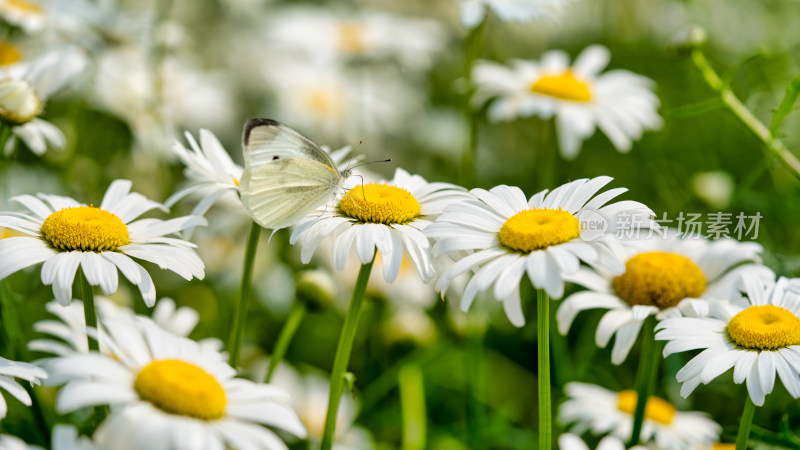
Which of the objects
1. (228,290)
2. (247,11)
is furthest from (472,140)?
(247,11)

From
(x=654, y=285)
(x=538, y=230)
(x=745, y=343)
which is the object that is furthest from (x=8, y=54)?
(x=745, y=343)

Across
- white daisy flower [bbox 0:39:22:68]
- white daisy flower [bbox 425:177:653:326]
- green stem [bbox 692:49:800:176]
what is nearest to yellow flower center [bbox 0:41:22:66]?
white daisy flower [bbox 0:39:22:68]

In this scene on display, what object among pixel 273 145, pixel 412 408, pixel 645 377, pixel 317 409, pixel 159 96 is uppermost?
pixel 159 96

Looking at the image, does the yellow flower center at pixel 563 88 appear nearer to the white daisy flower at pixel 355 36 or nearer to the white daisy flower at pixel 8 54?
the white daisy flower at pixel 355 36

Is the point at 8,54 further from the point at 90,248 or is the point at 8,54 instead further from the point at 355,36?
the point at 90,248

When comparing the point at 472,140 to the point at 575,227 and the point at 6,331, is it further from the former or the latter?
the point at 6,331

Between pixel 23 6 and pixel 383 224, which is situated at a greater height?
pixel 23 6

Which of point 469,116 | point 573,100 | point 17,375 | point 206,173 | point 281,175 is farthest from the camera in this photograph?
point 573,100

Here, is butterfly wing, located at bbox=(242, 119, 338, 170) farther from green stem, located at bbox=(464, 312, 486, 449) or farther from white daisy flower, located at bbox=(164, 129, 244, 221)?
green stem, located at bbox=(464, 312, 486, 449)
